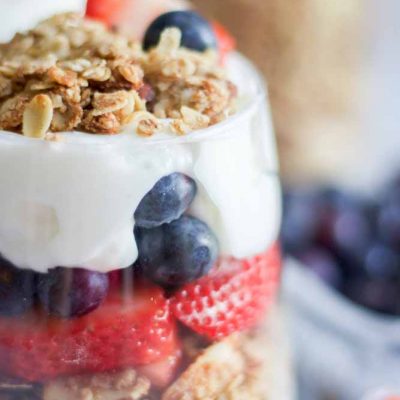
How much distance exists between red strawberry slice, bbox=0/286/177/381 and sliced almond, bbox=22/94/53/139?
13 cm

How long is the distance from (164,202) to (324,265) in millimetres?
913

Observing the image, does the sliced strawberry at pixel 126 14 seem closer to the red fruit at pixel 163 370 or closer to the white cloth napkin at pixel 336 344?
the red fruit at pixel 163 370

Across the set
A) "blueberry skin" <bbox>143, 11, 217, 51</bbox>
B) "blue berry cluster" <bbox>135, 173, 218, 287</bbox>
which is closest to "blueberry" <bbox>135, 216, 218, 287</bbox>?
"blue berry cluster" <bbox>135, 173, 218, 287</bbox>

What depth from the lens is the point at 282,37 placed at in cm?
138

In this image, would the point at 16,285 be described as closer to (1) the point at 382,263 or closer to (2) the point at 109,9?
(2) the point at 109,9

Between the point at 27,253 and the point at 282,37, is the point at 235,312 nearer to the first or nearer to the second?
the point at 27,253

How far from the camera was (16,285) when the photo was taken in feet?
1.82

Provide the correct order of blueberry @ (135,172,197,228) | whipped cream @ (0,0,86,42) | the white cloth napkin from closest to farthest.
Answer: blueberry @ (135,172,197,228), whipped cream @ (0,0,86,42), the white cloth napkin

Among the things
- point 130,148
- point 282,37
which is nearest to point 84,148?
point 130,148

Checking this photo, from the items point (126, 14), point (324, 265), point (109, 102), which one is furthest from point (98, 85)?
point (324, 265)

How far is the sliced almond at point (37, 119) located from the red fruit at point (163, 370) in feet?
0.63

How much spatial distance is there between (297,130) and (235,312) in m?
0.89

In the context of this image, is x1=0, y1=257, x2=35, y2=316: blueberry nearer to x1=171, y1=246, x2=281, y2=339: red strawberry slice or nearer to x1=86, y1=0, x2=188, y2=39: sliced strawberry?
x1=171, y1=246, x2=281, y2=339: red strawberry slice

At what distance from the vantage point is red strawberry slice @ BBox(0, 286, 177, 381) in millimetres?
568
